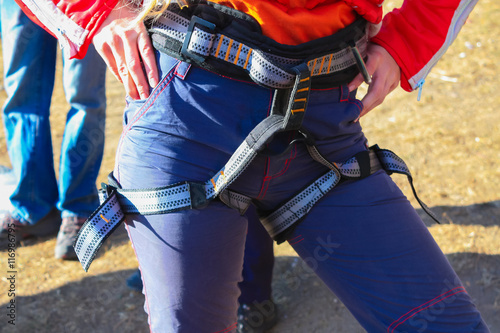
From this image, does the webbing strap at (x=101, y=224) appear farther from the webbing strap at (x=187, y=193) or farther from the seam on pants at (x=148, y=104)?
the seam on pants at (x=148, y=104)

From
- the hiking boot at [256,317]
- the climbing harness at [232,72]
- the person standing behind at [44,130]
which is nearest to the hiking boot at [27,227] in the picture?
the person standing behind at [44,130]

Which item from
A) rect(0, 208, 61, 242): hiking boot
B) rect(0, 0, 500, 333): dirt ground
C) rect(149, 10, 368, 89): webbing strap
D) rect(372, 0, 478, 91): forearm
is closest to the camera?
rect(149, 10, 368, 89): webbing strap

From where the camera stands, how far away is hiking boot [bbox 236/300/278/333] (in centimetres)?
230

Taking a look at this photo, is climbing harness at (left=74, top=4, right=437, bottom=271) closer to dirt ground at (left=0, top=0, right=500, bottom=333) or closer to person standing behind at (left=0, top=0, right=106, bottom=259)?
dirt ground at (left=0, top=0, right=500, bottom=333)

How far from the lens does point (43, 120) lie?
9.68 feet

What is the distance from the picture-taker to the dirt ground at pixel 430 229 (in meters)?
2.53

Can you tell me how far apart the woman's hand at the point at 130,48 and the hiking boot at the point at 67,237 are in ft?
5.97

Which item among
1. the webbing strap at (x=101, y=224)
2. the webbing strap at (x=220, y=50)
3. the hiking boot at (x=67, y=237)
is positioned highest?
the webbing strap at (x=220, y=50)

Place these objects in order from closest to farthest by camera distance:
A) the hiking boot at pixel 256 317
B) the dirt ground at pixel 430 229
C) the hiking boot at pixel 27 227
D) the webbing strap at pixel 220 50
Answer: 1. the webbing strap at pixel 220 50
2. the hiking boot at pixel 256 317
3. the dirt ground at pixel 430 229
4. the hiking boot at pixel 27 227

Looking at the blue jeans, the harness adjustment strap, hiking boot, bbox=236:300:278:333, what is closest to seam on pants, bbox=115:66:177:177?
the harness adjustment strap

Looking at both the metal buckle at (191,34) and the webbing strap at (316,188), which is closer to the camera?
the metal buckle at (191,34)

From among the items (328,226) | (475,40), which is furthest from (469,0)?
(475,40)

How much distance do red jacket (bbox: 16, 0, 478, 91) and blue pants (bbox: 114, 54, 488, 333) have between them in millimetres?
227

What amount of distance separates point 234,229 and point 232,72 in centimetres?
40
